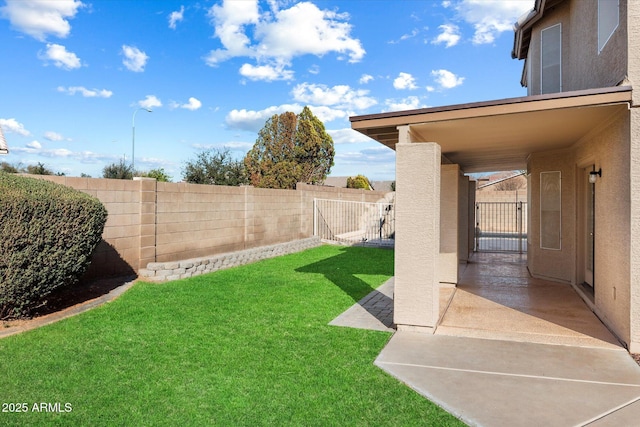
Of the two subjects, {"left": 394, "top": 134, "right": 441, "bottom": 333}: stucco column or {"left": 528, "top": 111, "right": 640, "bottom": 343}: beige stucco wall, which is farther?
{"left": 394, "top": 134, "right": 441, "bottom": 333}: stucco column

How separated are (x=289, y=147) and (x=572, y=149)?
30637 mm

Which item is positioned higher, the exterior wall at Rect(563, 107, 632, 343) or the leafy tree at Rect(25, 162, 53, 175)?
the leafy tree at Rect(25, 162, 53, 175)

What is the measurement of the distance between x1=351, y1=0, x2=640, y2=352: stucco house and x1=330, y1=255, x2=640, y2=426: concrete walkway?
1.61ft

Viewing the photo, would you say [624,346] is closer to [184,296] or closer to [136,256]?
[184,296]

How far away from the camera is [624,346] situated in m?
5.14

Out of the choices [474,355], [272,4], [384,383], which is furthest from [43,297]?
[272,4]

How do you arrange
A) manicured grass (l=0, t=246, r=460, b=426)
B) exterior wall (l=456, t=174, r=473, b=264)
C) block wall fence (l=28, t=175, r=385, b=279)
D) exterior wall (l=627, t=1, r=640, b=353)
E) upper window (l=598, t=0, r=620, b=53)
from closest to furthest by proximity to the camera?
manicured grass (l=0, t=246, r=460, b=426) → exterior wall (l=627, t=1, r=640, b=353) → upper window (l=598, t=0, r=620, b=53) → block wall fence (l=28, t=175, r=385, b=279) → exterior wall (l=456, t=174, r=473, b=264)

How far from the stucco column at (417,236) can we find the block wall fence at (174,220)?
6.23 m

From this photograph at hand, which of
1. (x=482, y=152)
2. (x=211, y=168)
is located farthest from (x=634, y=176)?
(x=211, y=168)

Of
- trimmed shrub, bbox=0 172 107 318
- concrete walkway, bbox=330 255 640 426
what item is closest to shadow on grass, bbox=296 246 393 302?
concrete walkway, bbox=330 255 640 426

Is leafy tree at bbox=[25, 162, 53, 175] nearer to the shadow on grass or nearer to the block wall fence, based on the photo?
the block wall fence

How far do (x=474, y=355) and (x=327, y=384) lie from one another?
80.6 inches

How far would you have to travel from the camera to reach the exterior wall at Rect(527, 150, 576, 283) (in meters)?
9.28

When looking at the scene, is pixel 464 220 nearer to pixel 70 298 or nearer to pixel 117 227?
pixel 117 227
